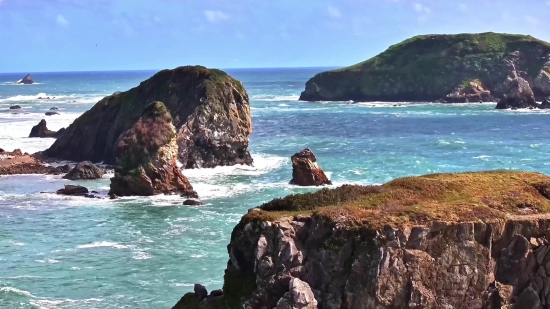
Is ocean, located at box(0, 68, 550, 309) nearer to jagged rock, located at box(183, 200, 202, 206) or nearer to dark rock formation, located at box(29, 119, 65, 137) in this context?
jagged rock, located at box(183, 200, 202, 206)

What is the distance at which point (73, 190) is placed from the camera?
54781 millimetres

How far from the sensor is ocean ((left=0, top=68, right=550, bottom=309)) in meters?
33.1

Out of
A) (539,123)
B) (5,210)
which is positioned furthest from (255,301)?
(539,123)

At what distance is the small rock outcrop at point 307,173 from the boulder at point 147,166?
8.80m

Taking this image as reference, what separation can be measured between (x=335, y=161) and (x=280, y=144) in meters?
17.0

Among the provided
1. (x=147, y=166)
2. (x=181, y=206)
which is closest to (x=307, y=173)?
(x=181, y=206)

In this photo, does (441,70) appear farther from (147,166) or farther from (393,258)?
(393,258)

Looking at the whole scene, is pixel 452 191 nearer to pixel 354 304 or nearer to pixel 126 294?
pixel 354 304

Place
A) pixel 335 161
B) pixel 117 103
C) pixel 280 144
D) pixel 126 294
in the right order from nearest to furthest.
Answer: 1. pixel 126 294
2. pixel 335 161
3. pixel 117 103
4. pixel 280 144

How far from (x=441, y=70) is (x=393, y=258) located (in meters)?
150

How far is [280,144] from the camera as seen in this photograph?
8750 centimetres

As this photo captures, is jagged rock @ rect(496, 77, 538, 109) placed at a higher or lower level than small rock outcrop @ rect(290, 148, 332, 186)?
higher

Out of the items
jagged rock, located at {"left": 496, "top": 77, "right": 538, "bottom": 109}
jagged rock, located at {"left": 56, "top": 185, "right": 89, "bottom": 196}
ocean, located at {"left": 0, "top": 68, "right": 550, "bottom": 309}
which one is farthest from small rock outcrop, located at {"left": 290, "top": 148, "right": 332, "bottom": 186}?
jagged rock, located at {"left": 496, "top": 77, "right": 538, "bottom": 109}

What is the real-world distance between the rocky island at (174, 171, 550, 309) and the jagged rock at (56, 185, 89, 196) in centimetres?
3358
